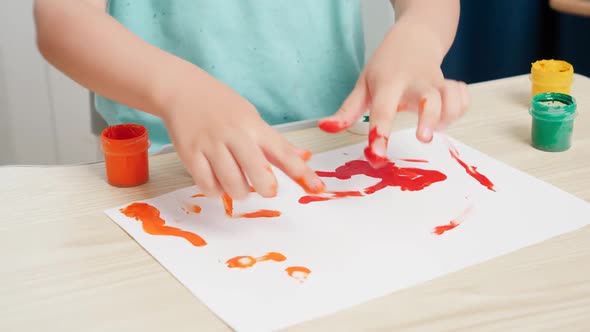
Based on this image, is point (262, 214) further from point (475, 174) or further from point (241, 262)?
point (475, 174)

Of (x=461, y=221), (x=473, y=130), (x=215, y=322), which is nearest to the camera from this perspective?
(x=215, y=322)

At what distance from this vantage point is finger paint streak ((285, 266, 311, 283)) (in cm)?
57

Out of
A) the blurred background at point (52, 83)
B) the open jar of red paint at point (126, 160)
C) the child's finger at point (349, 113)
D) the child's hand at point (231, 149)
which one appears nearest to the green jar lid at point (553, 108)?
the child's finger at point (349, 113)

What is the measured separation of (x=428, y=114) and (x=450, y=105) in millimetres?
27

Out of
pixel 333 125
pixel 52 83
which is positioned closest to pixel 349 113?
pixel 333 125

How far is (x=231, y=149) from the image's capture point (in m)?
0.61

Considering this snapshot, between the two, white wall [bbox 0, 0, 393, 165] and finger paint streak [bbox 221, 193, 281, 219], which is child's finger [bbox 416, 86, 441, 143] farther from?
white wall [bbox 0, 0, 393, 165]

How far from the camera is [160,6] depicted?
38.1 inches

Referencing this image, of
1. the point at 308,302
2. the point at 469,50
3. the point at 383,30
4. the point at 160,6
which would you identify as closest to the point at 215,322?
the point at 308,302

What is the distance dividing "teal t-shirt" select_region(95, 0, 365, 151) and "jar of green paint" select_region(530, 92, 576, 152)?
319 millimetres

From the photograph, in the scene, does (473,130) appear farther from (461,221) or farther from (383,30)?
(383,30)

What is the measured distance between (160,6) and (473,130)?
428 millimetres

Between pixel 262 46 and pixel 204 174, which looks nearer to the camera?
pixel 204 174

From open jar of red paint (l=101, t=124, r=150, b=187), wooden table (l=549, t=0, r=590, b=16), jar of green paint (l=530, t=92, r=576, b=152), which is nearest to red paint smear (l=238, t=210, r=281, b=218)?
open jar of red paint (l=101, t=124, r=150, b=187)
